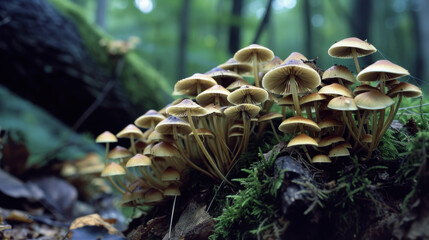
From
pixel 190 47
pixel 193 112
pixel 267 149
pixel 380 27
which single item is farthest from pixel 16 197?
pixel 380 27

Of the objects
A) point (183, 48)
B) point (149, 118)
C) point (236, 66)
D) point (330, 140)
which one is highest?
point (183, 48)

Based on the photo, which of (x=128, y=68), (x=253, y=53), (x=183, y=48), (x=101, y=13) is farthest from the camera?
(x=101, y=13)

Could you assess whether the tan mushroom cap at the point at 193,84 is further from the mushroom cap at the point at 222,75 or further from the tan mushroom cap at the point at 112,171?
the tan mushroom cap at the point at 112,171

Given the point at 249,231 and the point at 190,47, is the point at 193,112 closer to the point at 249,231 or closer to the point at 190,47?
the point at 249,231

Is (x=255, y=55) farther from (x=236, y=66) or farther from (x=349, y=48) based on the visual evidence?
(x=349, y=48)

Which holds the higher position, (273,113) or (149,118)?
(149,118)

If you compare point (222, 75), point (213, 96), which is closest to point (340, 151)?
point (213, 96)
